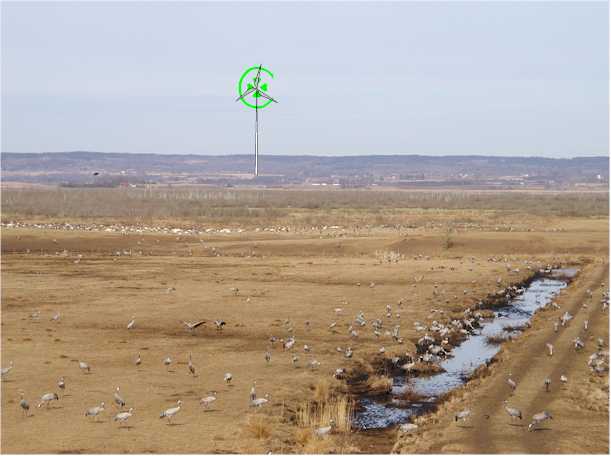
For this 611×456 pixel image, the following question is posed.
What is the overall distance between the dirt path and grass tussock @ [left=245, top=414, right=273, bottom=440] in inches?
115

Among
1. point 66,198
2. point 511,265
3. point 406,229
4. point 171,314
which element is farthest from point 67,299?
point 66,198

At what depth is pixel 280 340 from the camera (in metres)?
31.0

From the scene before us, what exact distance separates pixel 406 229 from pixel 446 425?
6728cm

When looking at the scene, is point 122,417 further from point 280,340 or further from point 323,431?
point 280,340

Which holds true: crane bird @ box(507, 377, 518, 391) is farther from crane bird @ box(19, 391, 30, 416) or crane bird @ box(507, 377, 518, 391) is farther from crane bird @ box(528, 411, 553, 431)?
crane bird @ box(19, 391, 30, 416)

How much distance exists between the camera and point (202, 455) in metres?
18.3

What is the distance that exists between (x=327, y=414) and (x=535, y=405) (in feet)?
16.5

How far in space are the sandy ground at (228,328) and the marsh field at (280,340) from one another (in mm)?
85

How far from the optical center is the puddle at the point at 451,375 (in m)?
22.4

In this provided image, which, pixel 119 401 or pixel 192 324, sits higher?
pixel 119 401

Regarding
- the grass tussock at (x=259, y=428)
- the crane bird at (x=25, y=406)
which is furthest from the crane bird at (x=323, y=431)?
the crane bird at (x=25, y=406)

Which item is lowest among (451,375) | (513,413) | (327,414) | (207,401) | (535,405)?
(451,375)

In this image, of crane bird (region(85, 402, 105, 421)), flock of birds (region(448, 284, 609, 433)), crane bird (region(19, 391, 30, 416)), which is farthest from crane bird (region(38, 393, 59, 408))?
flock of birds (region(448, 284, 609, 433))

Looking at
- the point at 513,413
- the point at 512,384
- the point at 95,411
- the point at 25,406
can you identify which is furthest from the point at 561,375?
the point at 25,406
